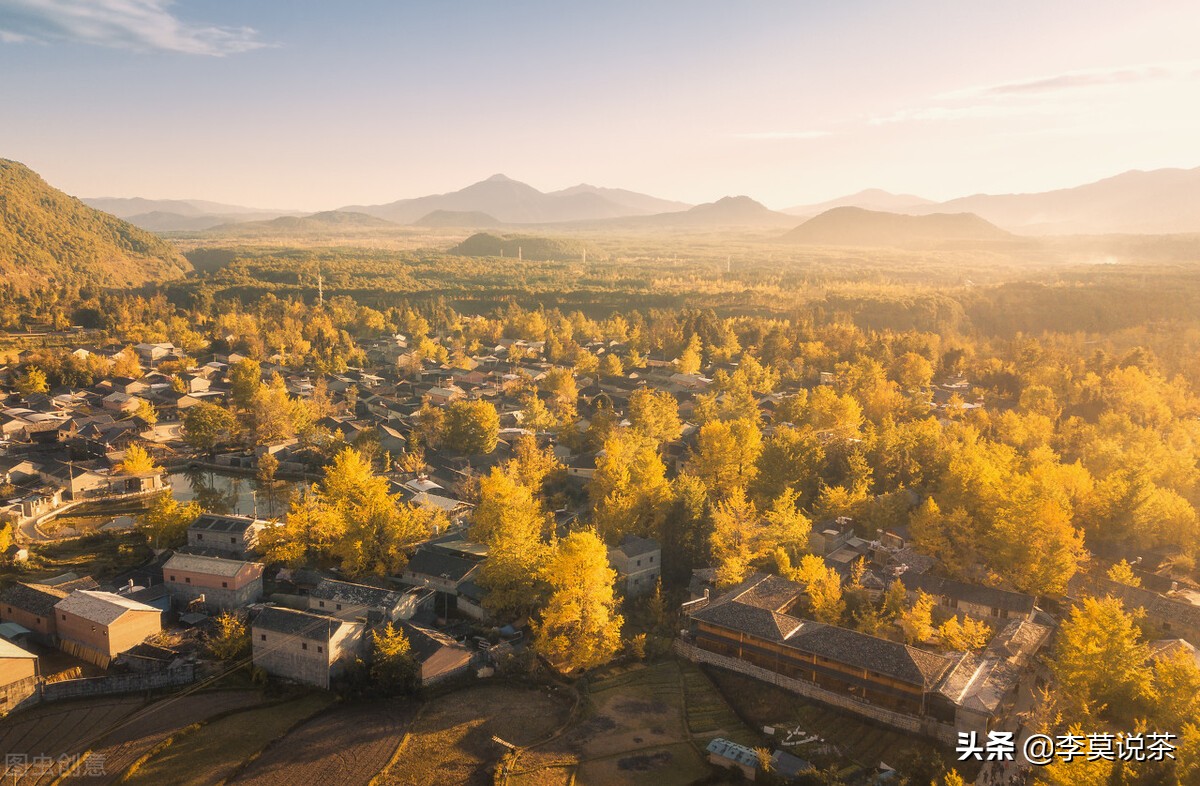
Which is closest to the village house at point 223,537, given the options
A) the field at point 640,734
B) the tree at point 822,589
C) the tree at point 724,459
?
the field at point 640,734

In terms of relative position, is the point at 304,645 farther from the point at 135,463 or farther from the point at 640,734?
the point at 135,463

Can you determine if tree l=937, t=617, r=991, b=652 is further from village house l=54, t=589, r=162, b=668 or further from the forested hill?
the forested hill

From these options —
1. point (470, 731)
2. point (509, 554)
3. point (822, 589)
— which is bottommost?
point (470, 731)

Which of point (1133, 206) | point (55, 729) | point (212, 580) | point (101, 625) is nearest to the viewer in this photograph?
point (55, 729)

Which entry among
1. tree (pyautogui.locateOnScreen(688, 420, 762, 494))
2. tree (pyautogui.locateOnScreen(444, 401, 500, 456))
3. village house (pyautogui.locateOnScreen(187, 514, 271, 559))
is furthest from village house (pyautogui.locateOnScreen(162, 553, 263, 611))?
tree (pyautogui.locateOnScreen(688, 420, 762, 494))

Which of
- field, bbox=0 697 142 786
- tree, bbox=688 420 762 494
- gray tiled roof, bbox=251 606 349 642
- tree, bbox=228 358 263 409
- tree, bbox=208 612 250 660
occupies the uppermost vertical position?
tree, bbox=228 358 263 409

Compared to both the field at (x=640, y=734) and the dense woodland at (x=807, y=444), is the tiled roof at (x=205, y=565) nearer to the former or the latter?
the dense woodland at (x=807, y=444)

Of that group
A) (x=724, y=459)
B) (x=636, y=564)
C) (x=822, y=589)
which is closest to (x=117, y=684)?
(x=636, y=564)

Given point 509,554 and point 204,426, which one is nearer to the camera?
point 509,554
